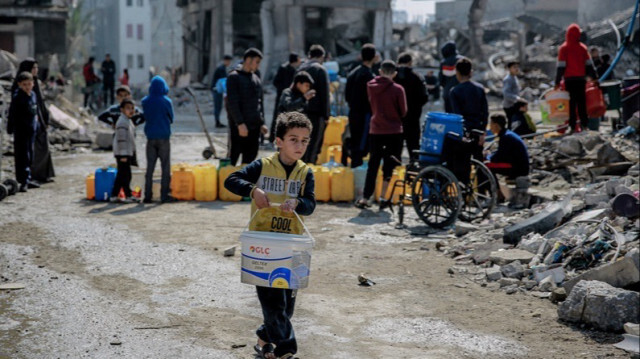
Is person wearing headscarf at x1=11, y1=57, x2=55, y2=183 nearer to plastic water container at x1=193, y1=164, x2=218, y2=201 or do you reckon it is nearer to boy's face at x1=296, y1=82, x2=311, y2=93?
plastic water container at x1=193, y1=164, x2=218, y2=201

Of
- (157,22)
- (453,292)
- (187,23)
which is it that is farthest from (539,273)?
(157,22)

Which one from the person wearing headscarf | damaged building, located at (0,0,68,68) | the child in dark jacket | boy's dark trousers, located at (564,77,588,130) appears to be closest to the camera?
the child in dark jacket

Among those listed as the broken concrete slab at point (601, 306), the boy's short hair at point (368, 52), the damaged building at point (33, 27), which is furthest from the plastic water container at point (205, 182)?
the damaged building at point (33, 27)

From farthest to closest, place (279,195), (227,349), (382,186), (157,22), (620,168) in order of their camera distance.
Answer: (157,22)
(620,168)
(382,186)
(227,349)
(279,195)

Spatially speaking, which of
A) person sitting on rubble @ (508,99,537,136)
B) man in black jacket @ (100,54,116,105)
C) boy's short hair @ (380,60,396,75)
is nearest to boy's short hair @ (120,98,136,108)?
boy's short hair @ (380,60,396,75)

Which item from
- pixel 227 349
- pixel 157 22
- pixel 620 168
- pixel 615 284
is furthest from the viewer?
pixel 157 22

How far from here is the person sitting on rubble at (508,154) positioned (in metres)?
10.1

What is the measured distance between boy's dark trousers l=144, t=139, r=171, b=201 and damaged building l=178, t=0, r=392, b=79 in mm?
23164

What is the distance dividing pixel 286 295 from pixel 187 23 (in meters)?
39.8

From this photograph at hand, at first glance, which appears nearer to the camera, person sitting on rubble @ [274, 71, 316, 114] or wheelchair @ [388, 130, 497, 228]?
wheelchair @ [388, 130, 497, 228]

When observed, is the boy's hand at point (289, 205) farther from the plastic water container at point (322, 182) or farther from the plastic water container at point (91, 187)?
the plastic water container at point (91, 187)

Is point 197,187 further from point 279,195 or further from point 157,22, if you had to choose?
point 157,22

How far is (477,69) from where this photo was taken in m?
36.0

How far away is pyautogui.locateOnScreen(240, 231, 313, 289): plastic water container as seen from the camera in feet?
14.6
